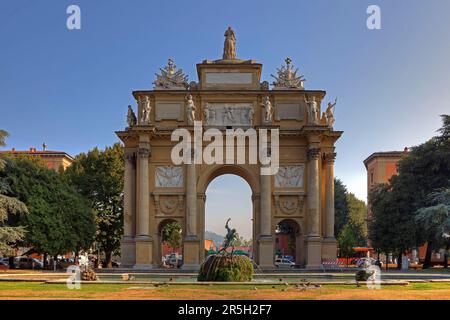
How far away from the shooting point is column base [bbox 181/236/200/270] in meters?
44.9

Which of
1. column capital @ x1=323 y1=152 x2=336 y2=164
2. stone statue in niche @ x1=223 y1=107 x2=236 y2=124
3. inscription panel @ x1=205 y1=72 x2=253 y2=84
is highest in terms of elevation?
inscription panel @ x1=205 y1=72 x2=253 y2=84

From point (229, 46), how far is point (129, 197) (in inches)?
546

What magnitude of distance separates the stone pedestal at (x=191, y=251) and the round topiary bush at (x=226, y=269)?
52.9 ft

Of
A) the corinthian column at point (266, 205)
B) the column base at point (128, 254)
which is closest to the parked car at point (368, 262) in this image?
the corinthian column at point (266, 205)

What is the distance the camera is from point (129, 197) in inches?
1850

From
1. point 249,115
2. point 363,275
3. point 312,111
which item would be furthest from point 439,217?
point 363,275

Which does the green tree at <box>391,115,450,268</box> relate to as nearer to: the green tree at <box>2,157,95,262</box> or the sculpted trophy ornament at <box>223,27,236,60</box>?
the sculpted trophy ornament at <box>223,27,236,60</box>

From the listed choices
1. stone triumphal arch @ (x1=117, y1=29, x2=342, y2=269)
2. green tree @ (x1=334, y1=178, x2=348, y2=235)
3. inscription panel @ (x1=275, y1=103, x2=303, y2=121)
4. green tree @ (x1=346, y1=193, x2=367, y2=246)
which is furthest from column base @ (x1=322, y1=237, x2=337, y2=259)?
green tree @ (x1=346, y1=193, x2=367, y2=246)

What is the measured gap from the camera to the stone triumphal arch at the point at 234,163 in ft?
151

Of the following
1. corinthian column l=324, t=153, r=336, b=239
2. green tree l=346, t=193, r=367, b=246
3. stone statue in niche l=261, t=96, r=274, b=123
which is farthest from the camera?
green tree l=346, t=193, r=367, b=246

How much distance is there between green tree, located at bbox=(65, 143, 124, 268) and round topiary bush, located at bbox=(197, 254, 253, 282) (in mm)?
30162

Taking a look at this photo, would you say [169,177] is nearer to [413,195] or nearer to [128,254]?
[128,254]

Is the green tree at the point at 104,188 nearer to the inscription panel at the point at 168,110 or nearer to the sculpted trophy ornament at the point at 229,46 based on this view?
the inscription panel at the point at 168,110

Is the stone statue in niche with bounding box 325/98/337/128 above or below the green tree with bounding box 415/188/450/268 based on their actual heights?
above
